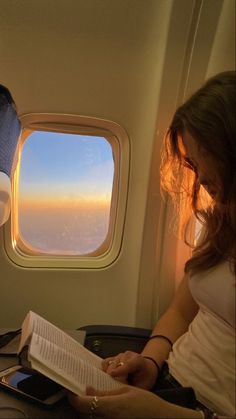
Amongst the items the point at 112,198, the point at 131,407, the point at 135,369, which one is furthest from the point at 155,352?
the point at 112,198

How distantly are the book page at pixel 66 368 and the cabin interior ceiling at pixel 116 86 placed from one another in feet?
2.72

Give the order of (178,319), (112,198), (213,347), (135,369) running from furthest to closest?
(112,198) < (178,319) < (135,369) < (213,347)

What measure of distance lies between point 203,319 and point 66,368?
371 millimetres

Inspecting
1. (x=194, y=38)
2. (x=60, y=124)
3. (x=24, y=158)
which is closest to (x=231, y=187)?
(x=194, y=38)

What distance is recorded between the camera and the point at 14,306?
1820 millimetres

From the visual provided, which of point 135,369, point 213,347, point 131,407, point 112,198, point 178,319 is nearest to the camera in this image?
point 131,407

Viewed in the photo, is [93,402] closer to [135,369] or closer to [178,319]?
[135,369]

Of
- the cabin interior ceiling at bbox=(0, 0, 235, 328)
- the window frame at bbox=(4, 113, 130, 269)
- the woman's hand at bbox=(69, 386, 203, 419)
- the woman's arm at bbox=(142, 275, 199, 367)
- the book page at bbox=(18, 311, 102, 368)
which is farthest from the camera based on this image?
the window frame at bbox=(4, 113, 130, 269)

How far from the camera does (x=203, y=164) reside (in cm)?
104

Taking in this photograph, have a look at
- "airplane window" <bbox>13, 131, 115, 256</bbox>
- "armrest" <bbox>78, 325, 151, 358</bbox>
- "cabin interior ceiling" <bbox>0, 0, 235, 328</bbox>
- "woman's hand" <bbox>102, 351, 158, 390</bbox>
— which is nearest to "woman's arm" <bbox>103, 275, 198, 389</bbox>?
"woman's hand" <bbox>102, 351, 158, 390</bbox>

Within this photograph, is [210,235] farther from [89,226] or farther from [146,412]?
[89,226]

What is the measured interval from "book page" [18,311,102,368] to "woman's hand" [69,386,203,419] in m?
0.15

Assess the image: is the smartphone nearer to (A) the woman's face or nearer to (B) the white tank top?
(B) the white tank top

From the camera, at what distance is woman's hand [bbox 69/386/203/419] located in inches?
34.5
